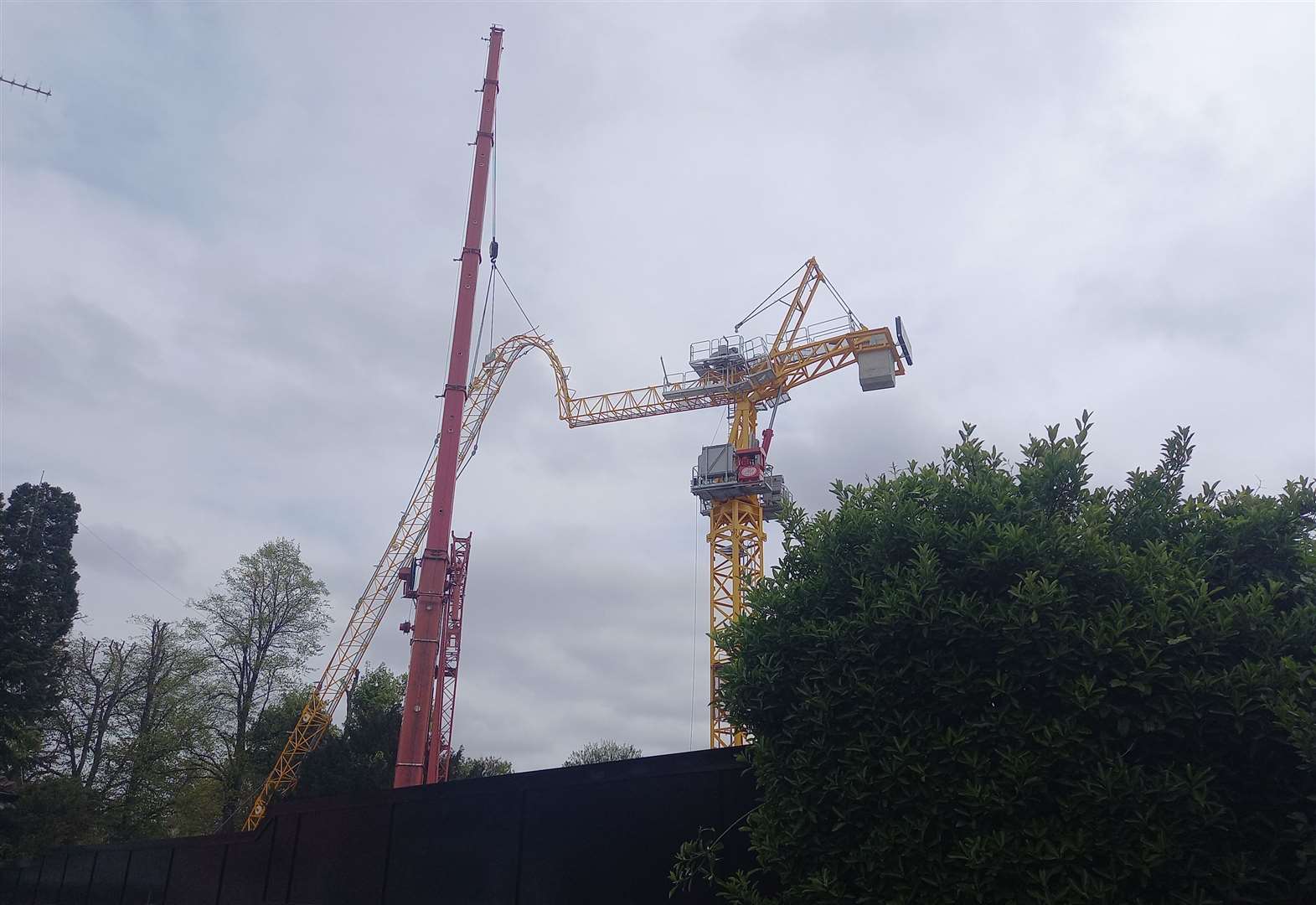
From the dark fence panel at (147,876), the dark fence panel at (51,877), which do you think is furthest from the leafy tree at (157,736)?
the dark fence panel at (147,876)

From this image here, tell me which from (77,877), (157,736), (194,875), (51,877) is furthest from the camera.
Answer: (157,736)

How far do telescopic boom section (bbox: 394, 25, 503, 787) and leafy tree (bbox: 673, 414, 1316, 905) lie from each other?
55.1 ft

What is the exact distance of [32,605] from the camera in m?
35.2

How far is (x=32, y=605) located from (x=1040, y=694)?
Answer: 37.9 m

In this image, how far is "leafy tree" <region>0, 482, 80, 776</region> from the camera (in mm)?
33719

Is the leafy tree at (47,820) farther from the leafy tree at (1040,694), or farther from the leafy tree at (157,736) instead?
the leafy tree at (1040,694)

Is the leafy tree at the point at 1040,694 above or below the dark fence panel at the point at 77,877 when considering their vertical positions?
above

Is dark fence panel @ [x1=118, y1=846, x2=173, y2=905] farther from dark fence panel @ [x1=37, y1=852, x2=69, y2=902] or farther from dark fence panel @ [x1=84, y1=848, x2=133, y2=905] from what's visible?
dark fence panel @ [x1=37, y1=852, x2=69, y2=902]

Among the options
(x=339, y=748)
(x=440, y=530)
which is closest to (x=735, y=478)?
(x=440, y=530)

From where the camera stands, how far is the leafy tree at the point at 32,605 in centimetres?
3372

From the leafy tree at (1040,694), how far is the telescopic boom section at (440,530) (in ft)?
55.1

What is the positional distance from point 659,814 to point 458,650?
37124 mm

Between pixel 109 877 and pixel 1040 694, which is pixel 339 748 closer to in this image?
pixel 109 877

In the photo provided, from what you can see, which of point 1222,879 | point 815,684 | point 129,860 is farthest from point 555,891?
point 129,860
